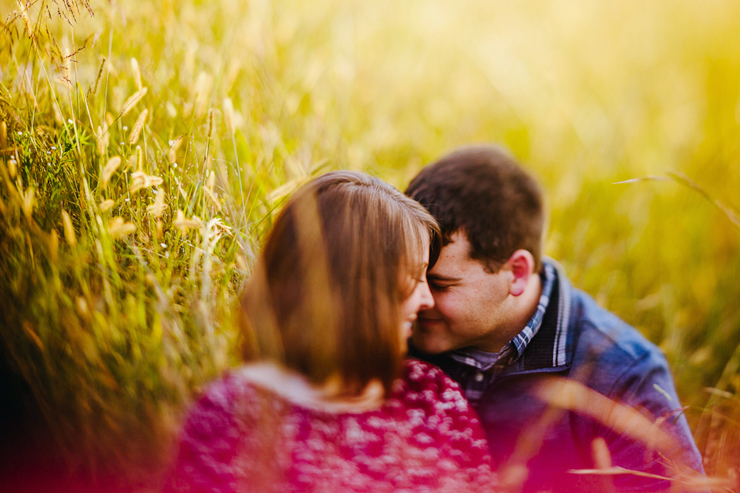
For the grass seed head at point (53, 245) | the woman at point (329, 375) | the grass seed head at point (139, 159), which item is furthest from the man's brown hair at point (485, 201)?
the grass seed head at point (53, 245)

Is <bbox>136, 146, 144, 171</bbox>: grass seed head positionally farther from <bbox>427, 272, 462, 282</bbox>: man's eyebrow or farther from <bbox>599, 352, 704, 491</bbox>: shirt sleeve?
<bbox>599, 352, 704, 491</bbox>: shirt sleeve

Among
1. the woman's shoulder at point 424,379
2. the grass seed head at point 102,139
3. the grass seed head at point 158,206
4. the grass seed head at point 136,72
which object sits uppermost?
the grass seed head at point 136,72

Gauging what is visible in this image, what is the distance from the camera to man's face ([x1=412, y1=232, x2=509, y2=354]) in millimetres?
1849

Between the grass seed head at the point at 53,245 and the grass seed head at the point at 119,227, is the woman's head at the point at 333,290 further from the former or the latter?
the grass seed head at the point at 53,245

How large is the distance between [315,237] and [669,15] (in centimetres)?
517

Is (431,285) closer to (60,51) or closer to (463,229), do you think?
(463,229)

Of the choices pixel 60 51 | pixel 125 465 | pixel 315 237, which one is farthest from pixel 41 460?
pixel 60 51

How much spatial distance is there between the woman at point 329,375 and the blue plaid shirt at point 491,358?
0.47 meters

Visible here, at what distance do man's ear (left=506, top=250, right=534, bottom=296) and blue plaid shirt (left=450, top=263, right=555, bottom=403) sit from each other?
140 mm

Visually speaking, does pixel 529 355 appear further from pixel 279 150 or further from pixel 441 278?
pixel 279 150

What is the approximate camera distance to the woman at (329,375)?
4.21ft

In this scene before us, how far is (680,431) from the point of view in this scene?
5.72ft

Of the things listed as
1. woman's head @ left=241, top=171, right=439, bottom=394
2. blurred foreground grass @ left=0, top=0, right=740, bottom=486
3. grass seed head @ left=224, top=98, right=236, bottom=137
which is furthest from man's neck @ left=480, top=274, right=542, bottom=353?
grass seed head @ left=224, top=98, right=236, bottom=137

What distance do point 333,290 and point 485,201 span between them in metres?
0.94
